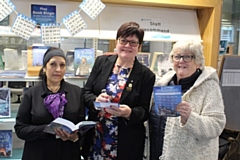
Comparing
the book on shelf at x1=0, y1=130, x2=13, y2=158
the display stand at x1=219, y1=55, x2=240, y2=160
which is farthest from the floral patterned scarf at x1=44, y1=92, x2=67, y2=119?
the display stand at x1=219, y1=55, x2=240, y2=160

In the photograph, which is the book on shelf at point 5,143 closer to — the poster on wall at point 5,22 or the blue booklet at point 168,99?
the poster on wall at point 5,22

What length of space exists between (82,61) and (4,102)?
746 mm

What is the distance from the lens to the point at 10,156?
2.52 meters

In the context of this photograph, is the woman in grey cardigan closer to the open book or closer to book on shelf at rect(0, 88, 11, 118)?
the open book

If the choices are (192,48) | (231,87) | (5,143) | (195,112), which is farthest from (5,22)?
(231,87)

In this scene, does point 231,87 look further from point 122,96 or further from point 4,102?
point 4,102

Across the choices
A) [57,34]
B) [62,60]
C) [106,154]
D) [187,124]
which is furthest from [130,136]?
[57,34]

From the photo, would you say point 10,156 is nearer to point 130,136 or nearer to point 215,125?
point 130,136

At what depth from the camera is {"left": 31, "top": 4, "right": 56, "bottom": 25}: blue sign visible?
2.54 meters

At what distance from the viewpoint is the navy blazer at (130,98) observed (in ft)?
6.21

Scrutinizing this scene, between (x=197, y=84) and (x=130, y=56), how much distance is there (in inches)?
18.3

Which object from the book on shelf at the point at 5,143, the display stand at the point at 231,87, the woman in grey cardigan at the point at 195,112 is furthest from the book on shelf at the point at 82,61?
the display stand at the point at 231,87

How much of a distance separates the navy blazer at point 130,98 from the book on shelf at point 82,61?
48 centimetres

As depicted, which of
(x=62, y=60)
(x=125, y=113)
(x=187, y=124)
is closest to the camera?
(x=187, y=124)
